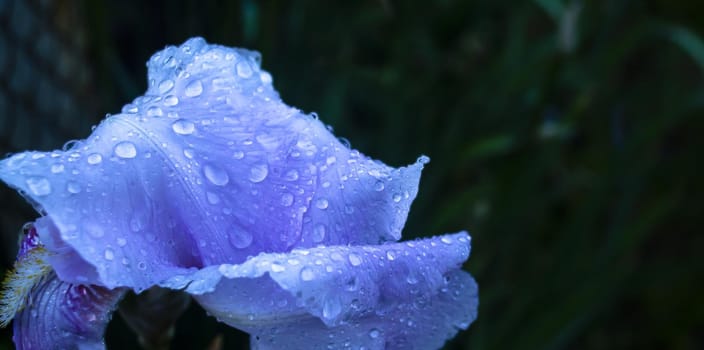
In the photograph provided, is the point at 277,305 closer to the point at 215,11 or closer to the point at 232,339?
the point at 232,339

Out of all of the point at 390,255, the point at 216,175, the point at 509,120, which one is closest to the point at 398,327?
the point at 390,255

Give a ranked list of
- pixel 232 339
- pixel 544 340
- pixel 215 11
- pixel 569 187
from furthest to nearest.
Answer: pixel 569 187, pixel 544 340, pixel 215 11, pixel 232 339

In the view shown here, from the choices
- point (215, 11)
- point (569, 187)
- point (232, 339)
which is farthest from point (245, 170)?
point (569, 187)

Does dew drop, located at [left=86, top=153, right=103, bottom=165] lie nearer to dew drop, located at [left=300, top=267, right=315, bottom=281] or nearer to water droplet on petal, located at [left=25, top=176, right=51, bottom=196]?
water droplet on petal, located at [left=25, top=176, right=51, bottom=196]

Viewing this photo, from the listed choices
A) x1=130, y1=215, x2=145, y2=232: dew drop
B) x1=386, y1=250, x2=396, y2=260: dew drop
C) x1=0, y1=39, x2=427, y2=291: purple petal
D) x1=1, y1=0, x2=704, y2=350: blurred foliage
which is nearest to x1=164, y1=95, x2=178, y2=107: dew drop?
x1=0, y1=39, x2=427, y2=291: purple petal

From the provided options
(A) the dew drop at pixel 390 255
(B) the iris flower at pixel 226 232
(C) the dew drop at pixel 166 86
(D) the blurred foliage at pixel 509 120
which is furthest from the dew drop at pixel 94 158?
(D) the blurred foliage at pixel 509 120
